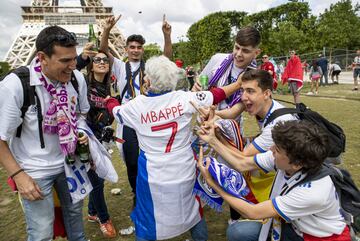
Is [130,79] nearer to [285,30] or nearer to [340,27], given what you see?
[285,30]

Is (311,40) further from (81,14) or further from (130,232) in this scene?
(81,14)

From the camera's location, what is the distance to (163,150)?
8.39 ft

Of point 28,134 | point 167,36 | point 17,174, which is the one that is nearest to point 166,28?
point 167,36

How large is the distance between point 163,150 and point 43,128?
1.02 metres

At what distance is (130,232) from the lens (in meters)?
3.92

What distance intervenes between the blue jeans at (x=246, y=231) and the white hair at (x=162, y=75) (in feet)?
4.53

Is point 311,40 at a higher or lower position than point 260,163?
higher

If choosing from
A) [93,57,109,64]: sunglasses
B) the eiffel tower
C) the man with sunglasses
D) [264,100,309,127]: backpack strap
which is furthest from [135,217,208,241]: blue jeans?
the eiffel tower

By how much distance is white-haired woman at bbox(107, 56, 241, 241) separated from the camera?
2.49 metres

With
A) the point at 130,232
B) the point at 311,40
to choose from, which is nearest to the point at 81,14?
the point at 311,40

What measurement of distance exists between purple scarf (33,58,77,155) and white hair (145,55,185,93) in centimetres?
77

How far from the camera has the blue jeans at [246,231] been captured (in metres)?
2.61

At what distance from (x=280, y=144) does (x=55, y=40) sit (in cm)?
189

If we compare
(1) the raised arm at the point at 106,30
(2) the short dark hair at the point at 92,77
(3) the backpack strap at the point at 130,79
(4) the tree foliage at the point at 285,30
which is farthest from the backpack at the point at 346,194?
(4) the tree foliage at the point at 285,30
